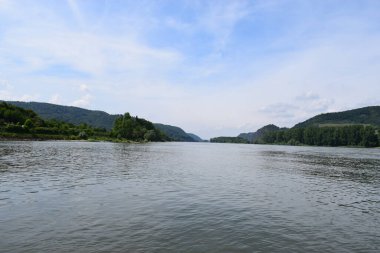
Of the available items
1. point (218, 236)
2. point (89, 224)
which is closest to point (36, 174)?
point (89, 224)

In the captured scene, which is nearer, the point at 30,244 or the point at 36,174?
the point at 30,244

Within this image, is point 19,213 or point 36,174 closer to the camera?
point 19,213

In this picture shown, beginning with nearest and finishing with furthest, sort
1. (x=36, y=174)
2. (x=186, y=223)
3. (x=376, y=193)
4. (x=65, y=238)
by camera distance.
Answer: (x=65, y=238) → (x=186, y=223) → (x=376, y=193) → (x=36, y=174)

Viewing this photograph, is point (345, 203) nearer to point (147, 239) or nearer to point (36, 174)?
point (147, 239)

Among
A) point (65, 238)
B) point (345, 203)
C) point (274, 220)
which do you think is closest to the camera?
point (65, 238)

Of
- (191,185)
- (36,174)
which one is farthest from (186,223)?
(36,174)

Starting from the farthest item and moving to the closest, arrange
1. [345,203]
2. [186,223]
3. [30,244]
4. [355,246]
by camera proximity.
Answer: [345,203]
[186,223]
[355,246]
[30,244]

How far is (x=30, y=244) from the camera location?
60.6 ft

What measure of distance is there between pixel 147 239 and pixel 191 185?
22.1m

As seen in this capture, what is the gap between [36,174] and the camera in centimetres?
4519

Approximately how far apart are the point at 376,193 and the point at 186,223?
30.0m

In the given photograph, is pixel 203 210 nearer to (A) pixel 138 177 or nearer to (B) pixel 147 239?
(B) pixel 147 239

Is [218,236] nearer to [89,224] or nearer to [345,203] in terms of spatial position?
[89,224]

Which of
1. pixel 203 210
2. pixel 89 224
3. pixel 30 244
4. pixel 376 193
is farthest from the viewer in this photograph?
pixel 376 193
